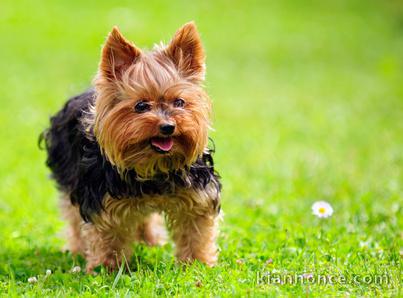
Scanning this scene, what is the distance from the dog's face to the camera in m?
4.93

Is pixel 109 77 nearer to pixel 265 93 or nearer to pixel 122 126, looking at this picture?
pixel 122 126

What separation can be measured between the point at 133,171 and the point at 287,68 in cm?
1441

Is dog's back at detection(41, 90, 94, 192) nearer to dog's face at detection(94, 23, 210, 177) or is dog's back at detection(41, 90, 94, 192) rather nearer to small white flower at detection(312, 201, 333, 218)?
dog's face at detection(94, 23, 210, 177)

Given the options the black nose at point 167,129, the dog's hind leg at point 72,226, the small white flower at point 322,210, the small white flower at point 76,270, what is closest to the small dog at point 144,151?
the black nose at point 167,129

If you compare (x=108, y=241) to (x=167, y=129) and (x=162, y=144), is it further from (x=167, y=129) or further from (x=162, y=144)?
(x=167, y=129)

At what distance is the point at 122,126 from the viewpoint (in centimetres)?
498

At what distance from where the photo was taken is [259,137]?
1210 cm

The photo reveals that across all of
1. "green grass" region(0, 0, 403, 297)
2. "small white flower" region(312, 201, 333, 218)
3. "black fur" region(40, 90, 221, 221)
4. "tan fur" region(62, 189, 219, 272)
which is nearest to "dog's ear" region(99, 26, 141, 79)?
"black fur" region(40, 90, 221, 221)

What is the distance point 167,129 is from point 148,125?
0.13 meters

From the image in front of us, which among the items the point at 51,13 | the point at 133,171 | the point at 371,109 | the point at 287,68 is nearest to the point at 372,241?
the point at 133,171

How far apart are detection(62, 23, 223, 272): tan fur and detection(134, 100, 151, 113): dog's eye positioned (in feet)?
0.07

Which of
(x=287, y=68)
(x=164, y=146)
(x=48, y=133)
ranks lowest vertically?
(x=164, y=146)

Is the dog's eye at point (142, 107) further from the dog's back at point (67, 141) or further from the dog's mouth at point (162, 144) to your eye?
the dog's back at point (67, 141)

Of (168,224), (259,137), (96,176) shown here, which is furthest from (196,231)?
(259,137)
